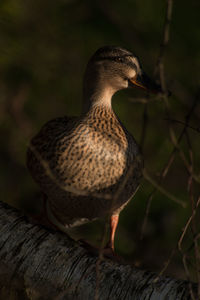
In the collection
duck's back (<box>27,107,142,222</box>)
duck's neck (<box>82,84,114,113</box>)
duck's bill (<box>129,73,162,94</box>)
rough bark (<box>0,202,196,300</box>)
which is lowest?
rough bark (<box>0,202,196,300</box>)

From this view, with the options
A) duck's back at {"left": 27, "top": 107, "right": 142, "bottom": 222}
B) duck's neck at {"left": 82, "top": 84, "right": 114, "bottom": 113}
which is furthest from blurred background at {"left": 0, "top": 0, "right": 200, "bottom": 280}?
duck's back at {"left": 27, "top": 107, "right": 142, "bottom": 222}

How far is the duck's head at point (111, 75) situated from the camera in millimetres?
3727

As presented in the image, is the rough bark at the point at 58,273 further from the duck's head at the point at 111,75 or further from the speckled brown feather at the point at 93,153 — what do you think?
the duck's head at the point at 111,75

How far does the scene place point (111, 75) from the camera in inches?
150

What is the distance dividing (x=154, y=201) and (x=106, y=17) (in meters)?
2.43

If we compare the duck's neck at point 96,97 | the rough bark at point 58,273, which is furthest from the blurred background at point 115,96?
the rough bark at point 58,273

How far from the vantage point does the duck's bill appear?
11.9 feet

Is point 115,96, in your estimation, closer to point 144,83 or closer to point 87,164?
point 144,83

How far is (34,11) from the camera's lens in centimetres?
662

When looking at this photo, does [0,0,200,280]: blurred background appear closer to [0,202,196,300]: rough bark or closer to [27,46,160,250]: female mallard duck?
[27,46,160,250]: female mallard duck

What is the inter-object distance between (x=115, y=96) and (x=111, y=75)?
104 inches

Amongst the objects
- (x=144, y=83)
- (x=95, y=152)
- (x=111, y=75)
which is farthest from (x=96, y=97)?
(x=95, y=152)

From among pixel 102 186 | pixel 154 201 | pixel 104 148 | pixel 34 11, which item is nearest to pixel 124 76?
pixel 104 148

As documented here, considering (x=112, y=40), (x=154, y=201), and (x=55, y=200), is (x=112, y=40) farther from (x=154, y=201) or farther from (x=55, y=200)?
(x=55, y=200)
